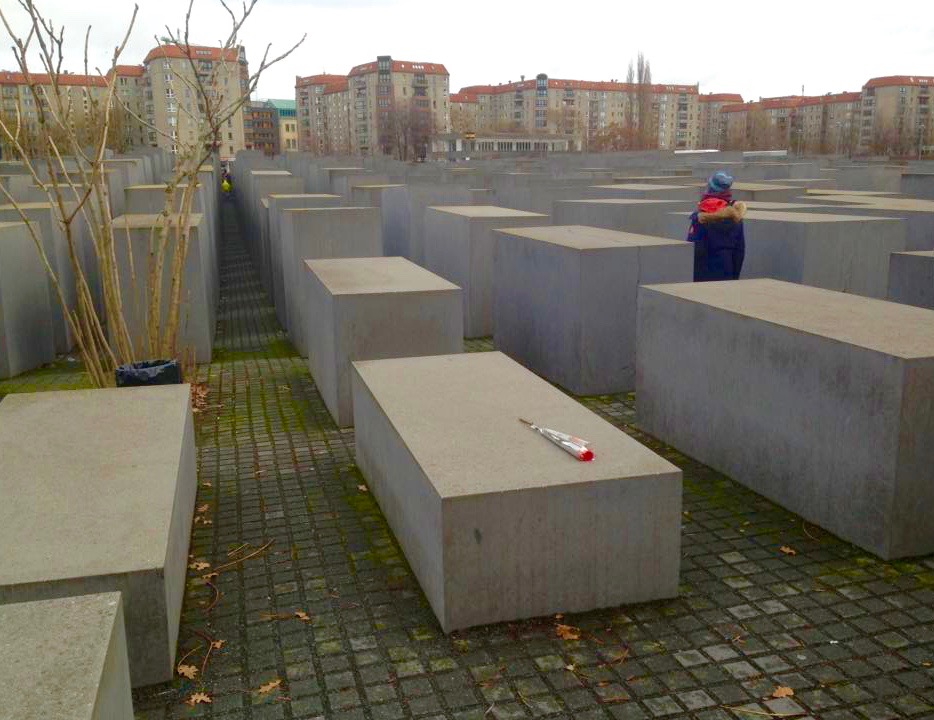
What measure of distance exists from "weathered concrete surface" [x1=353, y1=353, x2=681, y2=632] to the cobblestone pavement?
131mm

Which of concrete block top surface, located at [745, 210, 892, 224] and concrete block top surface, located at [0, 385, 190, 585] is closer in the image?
concrete block top surface, located at [0, 385, 190, 585]

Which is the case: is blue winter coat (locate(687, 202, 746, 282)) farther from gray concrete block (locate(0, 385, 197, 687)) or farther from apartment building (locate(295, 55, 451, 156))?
apartment building (locate(295, 55, 451, 156))

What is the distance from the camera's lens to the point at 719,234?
28.5ft

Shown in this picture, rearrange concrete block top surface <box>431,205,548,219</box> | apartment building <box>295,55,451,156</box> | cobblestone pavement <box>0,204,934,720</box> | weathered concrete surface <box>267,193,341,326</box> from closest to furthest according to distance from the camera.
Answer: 1. cobblestone pavement <box>0,204,934,720</box>
2. concrete block top surface <box>431,205,548,219</box>
3. weathered concrete surface <box>267,193,341,326</box>
4. apartment building <box>295,55,451,156</box>

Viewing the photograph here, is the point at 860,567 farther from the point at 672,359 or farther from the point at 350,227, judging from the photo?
the point at 350,227

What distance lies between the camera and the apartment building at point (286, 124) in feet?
461

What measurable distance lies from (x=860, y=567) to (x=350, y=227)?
290 inches

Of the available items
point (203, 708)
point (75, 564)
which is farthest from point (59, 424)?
point (203, 708)

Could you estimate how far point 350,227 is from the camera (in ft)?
35.9

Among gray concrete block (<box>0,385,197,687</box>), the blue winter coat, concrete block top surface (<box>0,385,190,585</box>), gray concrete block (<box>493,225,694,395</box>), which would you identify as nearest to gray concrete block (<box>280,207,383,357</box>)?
gray concrete block (<box>493,225,694,395</box>)

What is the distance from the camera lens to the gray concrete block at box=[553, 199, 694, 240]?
12.0 meters

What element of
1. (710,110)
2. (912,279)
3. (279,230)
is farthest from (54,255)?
(710,110)

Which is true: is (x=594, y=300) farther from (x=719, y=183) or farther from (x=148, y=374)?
(x=148, y=374)

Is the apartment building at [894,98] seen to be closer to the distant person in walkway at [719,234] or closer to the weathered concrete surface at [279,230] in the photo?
the weathered concrete surface at [279,230]
